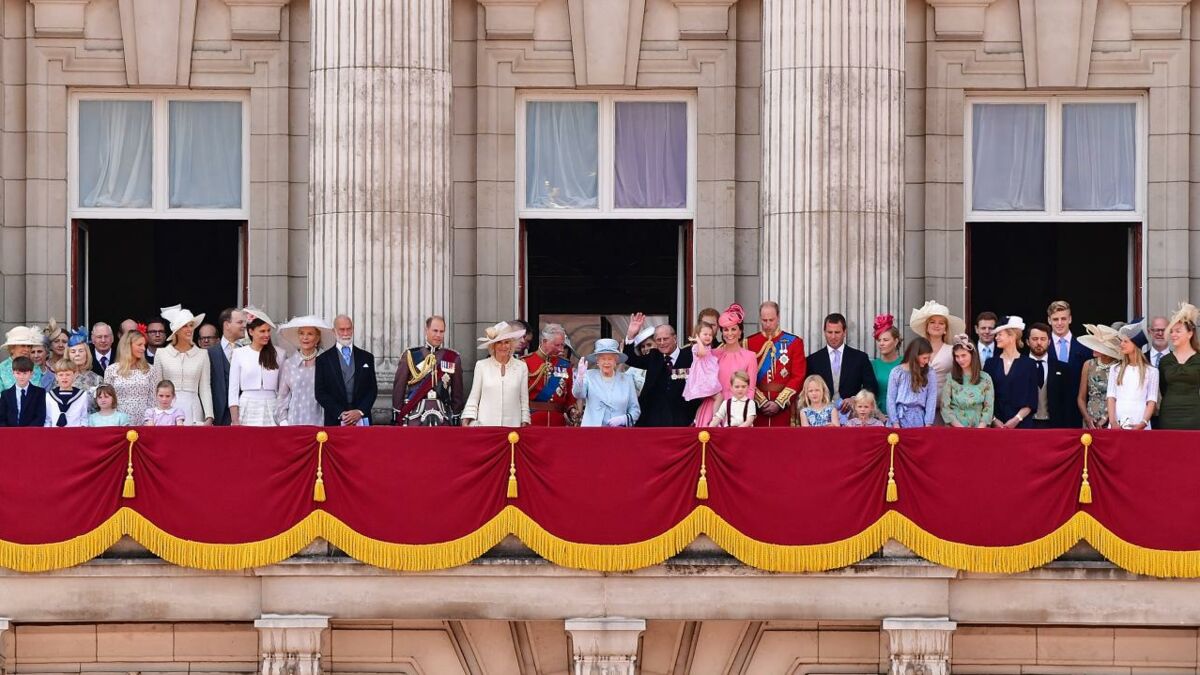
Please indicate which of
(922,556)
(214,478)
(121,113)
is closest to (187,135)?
(121,113)

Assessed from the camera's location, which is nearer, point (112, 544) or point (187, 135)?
point (112, 544)

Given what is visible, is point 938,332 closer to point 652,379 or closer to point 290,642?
point 652,379

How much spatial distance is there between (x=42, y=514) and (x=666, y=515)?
619 centimetres

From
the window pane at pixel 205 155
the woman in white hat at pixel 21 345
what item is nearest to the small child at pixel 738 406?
the woman in white hat at pixel 21 345

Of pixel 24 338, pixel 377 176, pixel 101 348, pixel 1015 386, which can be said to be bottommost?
pixel 1015 386

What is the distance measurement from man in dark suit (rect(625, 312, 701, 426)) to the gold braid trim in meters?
1.63

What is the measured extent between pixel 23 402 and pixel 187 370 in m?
1.73

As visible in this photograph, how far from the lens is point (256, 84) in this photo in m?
30.1

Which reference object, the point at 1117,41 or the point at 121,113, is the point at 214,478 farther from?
the point at 1117,41

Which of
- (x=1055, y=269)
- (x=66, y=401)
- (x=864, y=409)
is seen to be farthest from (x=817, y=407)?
(x=66, y=401)

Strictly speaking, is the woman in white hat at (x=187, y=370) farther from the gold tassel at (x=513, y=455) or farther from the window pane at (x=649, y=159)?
the window pane at (x=649, y=159)

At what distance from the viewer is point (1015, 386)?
84.2ft

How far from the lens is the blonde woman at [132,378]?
1019 inches

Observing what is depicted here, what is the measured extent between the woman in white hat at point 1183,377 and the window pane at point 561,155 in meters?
7.80
